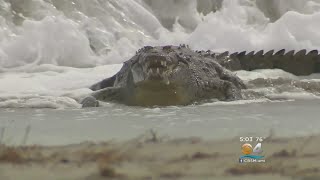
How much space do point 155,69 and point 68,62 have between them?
431 cm

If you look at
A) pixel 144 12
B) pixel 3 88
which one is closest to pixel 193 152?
pixel 3 88

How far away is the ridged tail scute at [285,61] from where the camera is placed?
6.57 m

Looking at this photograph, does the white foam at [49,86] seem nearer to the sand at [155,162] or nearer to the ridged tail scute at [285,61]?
the ridged tail scute at [285,61]

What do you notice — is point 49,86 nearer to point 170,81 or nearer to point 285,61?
point 170,81

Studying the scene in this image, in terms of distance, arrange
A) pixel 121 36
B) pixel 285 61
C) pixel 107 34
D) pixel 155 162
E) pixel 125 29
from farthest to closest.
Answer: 1. pixel 125 29
2. pixel 121 36
3. pixel 107 34
4. pixel 285 61
5. pixel 155 162

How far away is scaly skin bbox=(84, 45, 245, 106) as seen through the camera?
384 centimetres

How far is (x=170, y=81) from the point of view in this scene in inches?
156

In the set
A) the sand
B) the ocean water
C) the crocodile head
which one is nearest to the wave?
the ocean water

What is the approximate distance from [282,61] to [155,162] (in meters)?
5.65

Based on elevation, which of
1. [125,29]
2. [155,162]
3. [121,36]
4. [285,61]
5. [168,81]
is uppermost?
[125,29]

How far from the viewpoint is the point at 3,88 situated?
5.22 metres

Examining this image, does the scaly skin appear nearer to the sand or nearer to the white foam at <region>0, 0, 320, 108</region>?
the white foam at <region>0, 0, 320, 108</region>
